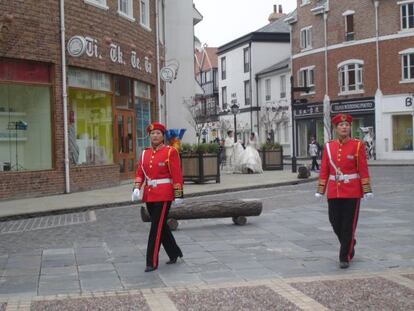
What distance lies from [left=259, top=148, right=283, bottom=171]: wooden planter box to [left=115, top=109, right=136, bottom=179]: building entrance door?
29.9ft

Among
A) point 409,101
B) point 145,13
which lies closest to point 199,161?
point 145,13

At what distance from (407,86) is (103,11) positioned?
80.3ft

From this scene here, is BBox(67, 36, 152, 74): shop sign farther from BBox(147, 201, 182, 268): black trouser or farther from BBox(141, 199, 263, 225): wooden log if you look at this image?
BBox(147, 201, 182, 268): black trouser

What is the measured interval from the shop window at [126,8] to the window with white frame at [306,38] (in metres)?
26.6

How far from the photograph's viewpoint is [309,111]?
151 ft

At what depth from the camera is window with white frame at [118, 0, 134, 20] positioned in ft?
68.3

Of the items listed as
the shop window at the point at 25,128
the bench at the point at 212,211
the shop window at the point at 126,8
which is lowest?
the bench at the point at 212,211

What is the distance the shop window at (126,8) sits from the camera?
2086 cm

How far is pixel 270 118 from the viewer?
53938 mm

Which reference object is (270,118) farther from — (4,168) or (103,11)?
(4,168)

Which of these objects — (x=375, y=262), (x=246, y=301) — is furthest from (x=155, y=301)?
(x=375, y=262)

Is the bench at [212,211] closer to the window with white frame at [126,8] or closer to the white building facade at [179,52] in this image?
the window with white frame at [126,8]

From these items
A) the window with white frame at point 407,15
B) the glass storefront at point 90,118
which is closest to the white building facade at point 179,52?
the glass storefront at point 90,118

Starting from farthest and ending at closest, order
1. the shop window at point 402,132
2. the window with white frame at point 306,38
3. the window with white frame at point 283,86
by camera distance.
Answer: the window with white frame at point 283,86 < the window with white frame at point 306,38 < the shop window at point 402,132
